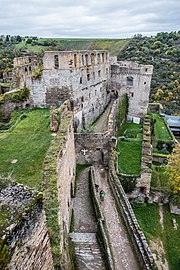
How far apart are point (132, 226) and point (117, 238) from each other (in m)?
0.93

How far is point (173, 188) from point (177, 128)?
2082cm

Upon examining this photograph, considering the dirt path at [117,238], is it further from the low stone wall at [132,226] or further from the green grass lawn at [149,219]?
the green grass lawn at [149,219]

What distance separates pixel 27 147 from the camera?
17.7 metres

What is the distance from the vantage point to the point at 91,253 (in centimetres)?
1232


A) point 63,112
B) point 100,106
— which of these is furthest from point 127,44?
point 63,112

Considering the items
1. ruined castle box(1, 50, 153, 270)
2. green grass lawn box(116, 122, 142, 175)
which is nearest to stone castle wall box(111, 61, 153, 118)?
ruined castle box(1, 50, 153, 270)

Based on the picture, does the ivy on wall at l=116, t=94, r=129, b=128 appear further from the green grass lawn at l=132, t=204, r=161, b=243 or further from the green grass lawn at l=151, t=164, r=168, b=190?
the green grass lawn at l=132, t=204, r=161, b=243

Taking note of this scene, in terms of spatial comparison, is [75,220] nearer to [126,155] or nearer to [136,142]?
[126,155]

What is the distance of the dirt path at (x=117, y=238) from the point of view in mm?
12093

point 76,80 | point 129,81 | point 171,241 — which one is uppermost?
point 76,80

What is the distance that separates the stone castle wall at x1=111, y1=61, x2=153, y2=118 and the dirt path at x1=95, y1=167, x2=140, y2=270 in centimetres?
1662

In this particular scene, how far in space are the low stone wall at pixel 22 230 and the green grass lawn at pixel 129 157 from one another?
14710mm

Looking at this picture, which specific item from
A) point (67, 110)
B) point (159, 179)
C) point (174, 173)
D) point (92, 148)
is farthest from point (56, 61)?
point (174, 173)

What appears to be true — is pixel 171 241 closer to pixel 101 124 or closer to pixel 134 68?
pixel 101 124
